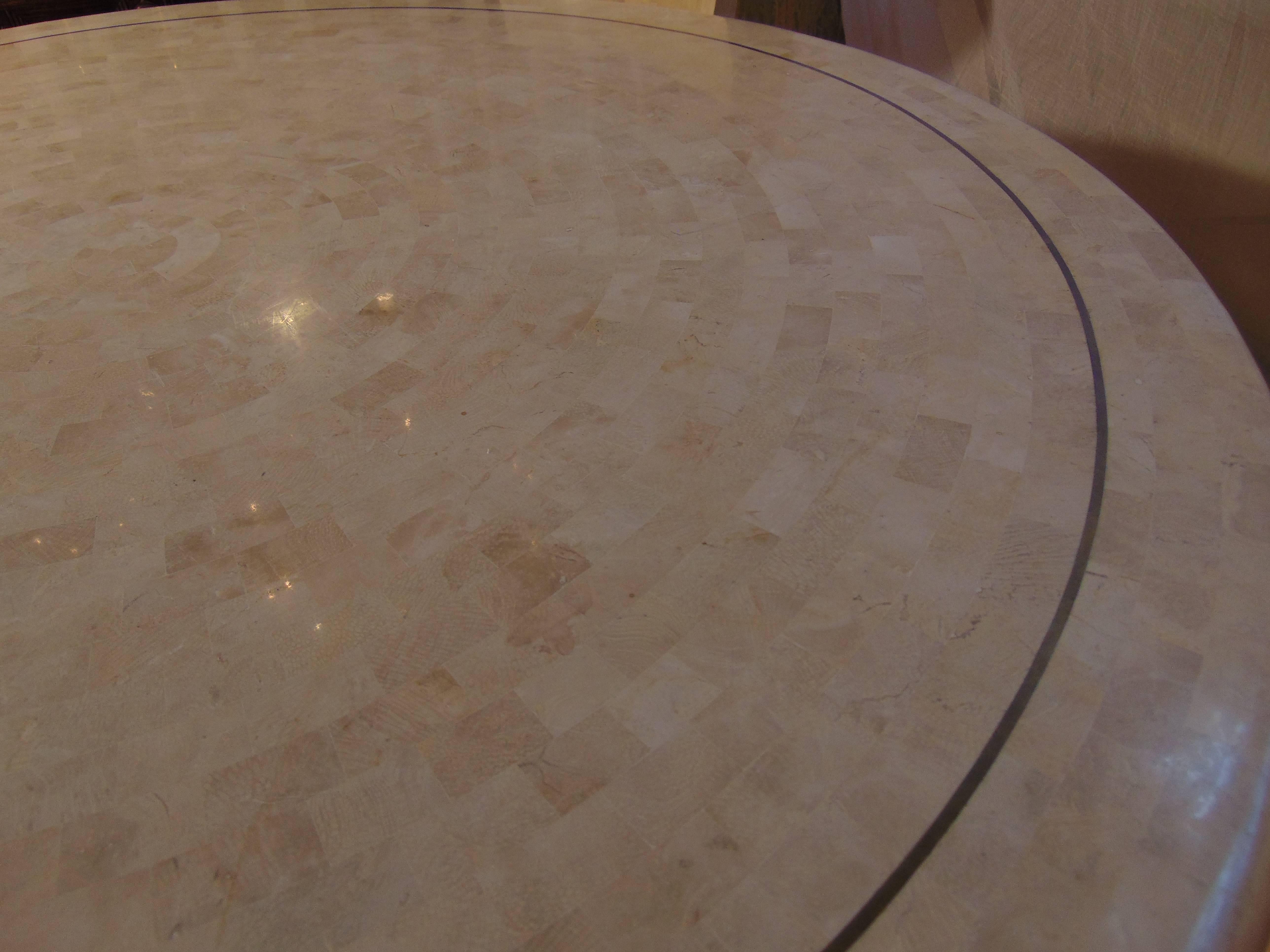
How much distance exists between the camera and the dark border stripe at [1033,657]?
252 centimetres

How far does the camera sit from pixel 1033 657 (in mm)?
3084

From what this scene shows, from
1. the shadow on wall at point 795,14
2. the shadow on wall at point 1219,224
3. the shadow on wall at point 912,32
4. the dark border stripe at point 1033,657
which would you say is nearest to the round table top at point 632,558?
the dark border stripe at point 1033,657

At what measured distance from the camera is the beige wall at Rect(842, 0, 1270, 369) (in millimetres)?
4973

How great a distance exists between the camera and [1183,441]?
3.82 meters

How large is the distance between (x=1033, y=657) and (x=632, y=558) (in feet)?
5.39

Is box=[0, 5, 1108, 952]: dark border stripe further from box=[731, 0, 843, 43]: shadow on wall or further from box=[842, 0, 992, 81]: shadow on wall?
box=[731, 0, 843, 43]: shadow on wall

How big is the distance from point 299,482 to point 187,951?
209cm

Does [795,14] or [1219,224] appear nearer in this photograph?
[1219,224]

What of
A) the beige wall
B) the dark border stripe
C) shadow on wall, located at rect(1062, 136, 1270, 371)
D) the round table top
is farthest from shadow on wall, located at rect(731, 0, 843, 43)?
shadow on wall, located at rect(1062, 136, 1270, 371)

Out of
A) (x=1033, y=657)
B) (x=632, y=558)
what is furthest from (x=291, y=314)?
(x=1033, y=657)

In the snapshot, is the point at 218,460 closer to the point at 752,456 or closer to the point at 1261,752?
the point at 752,456

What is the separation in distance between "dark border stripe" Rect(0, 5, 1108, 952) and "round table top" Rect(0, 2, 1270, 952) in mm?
19

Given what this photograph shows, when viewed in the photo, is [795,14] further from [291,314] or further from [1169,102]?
[291,314]

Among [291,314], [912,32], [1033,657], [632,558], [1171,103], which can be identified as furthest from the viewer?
[912,32]
